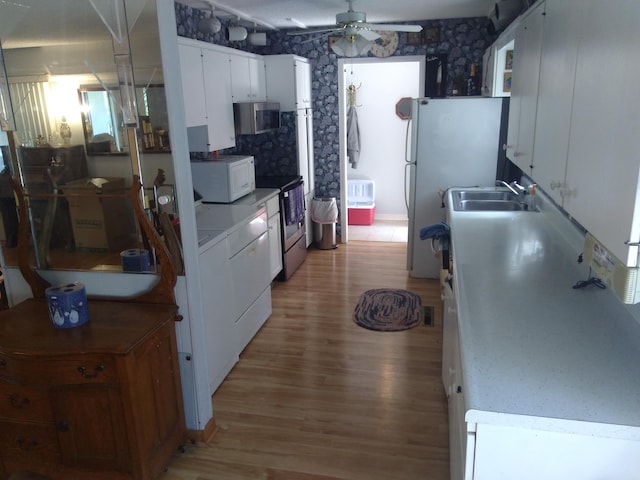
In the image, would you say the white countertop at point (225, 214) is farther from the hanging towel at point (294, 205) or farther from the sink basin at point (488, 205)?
the sink basin at point (488, 205)

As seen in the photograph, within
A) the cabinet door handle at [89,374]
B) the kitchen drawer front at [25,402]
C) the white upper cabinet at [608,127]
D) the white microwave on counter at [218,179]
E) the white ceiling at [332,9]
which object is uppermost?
the white ceiling at [332,9]

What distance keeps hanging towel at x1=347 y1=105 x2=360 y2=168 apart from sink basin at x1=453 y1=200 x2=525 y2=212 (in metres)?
3.21

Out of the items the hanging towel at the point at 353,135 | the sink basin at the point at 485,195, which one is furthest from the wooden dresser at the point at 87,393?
the hanging towel at the point at 353,135

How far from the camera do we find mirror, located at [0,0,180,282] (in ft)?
7.09

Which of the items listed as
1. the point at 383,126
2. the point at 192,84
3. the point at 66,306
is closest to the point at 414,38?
the point at 383,126

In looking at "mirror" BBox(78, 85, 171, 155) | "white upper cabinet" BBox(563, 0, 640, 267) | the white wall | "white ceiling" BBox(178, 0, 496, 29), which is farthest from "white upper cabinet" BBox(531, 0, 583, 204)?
the white wall

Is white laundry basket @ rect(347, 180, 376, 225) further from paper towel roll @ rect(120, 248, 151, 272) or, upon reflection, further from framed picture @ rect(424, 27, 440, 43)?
paper towel roll @ rect(120, 248, 151, 272)

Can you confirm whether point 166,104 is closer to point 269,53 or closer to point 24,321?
point 24,321

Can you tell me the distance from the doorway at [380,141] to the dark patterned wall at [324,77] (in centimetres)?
91

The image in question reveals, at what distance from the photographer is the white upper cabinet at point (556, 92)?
1748mm

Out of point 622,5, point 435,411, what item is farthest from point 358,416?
point 622,5

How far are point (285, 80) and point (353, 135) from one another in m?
2.05

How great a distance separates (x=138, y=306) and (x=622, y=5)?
211 cm

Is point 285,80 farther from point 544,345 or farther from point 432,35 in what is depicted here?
point 544,345
